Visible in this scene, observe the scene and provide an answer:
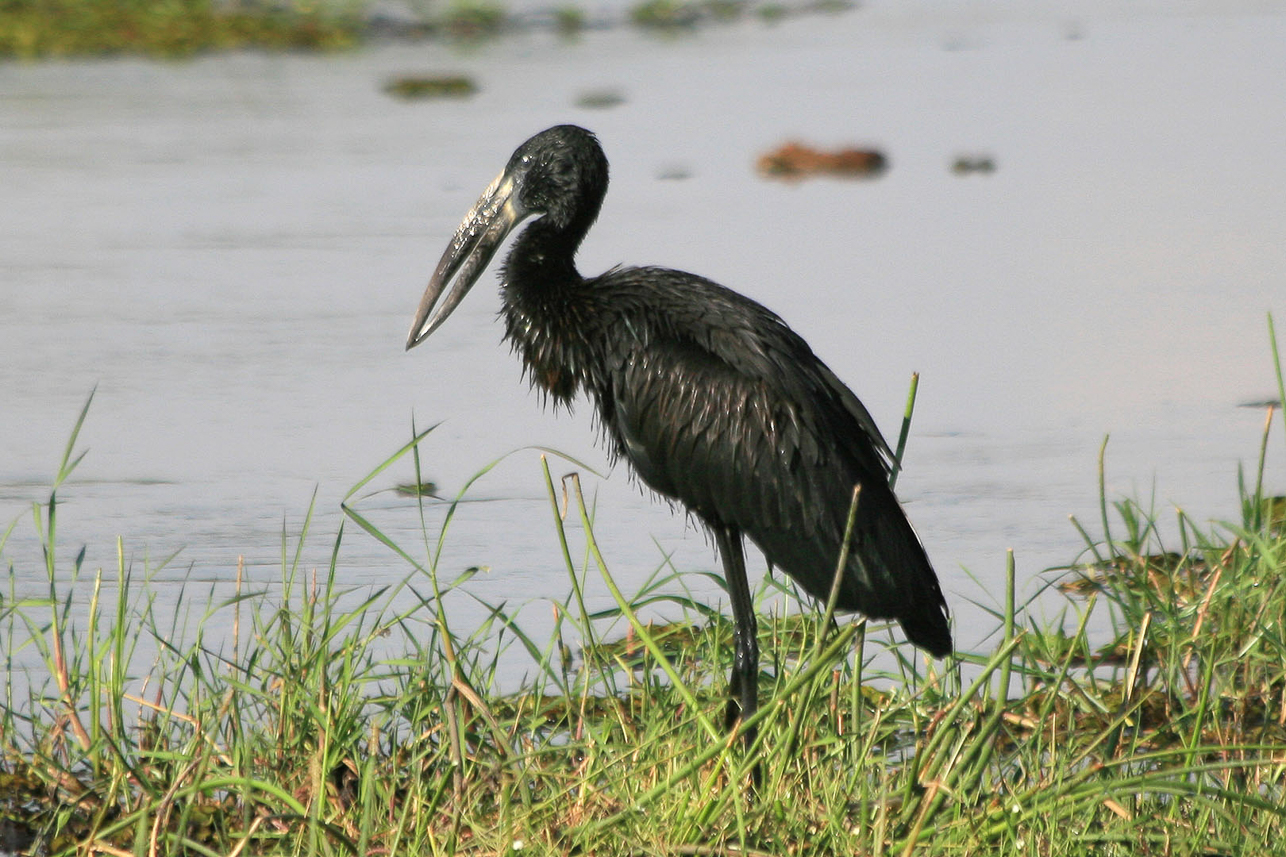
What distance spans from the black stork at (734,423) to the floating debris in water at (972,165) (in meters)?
5.24

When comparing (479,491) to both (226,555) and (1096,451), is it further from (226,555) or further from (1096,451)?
(1096,451)

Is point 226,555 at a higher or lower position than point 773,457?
lower

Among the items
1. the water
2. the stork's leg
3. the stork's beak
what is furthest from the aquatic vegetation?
the stork's leg

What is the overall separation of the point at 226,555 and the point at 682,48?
8890 millimetres

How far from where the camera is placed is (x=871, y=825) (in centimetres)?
284

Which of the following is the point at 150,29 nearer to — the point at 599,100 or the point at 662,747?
the point at 599,100

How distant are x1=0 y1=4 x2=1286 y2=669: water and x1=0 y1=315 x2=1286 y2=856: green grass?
416mm

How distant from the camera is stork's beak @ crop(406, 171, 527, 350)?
14.1ft

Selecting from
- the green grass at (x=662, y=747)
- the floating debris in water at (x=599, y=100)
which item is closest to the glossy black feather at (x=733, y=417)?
the green grass at (x=662, y=747)

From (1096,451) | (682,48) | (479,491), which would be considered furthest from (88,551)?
(682,48)

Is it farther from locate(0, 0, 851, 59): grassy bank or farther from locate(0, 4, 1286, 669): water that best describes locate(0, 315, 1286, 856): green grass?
locate(0, 0, 851, 59): grassy bank

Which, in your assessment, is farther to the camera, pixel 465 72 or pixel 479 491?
pixel 465 72

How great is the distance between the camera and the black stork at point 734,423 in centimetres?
356

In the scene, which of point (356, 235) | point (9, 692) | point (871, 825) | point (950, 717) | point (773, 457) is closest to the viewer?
point (950, 717)
